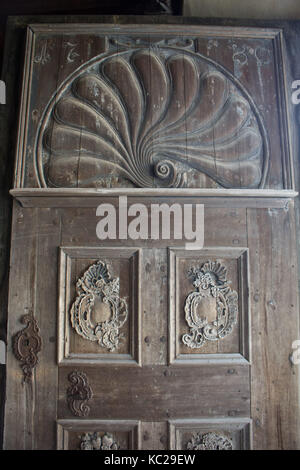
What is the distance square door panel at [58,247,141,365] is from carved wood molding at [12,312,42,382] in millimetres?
103

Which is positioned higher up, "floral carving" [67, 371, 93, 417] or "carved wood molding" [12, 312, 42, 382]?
"carved wood molding" [12, 312, 42, 382]

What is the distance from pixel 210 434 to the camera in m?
1.56

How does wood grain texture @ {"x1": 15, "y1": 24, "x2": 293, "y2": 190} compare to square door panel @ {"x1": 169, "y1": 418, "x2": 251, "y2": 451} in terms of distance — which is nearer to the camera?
square door panel @ {"x1": 169, "y1": 418, "x2": 251, "y2": 451}

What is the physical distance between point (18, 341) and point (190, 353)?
2.35ft

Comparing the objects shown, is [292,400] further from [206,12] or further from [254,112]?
[206,12]

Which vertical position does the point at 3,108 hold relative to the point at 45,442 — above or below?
above

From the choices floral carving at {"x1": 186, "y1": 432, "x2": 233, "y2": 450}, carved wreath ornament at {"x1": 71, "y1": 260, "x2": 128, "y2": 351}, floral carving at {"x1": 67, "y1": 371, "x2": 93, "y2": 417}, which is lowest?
floral carving at {"x1": 186, "y1": 432, "x2": 233, "y2": 450}

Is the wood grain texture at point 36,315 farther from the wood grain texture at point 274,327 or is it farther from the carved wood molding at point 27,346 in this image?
the wood grain texture at point 274,327

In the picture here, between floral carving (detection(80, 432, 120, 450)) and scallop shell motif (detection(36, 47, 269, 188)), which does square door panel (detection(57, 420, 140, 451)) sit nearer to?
floral carving (detection(80, 432, 120, 450))

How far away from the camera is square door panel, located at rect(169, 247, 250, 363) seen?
1.58m

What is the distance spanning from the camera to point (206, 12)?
1.82 m

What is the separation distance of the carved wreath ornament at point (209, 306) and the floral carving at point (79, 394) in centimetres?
45

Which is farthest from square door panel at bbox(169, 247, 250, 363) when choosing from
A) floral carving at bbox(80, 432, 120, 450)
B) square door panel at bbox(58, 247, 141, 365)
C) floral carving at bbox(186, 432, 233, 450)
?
floral carving at bbox(80, 432, 120, 450)
